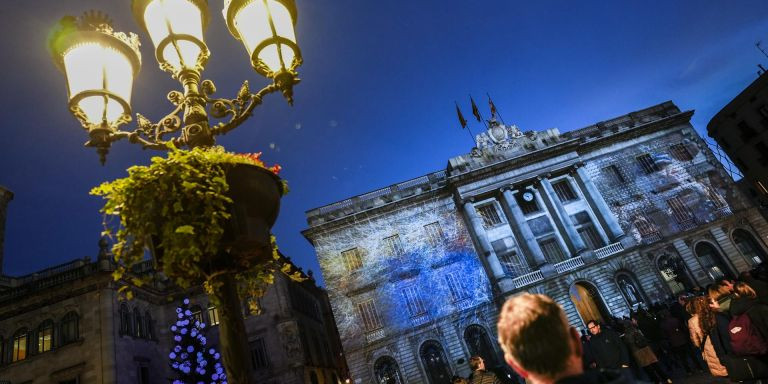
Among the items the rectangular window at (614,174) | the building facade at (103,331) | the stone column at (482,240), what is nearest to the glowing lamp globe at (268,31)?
the building facade at (103,331)

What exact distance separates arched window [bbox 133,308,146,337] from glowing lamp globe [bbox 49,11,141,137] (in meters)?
23.7

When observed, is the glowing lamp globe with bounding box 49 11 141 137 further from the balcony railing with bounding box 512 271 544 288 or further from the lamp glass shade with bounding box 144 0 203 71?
the balcony railing with bounding box 512 271 544 288

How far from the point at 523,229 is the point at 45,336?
97.6 feet

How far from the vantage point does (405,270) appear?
2730cm

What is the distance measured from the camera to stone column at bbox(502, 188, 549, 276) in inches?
1049

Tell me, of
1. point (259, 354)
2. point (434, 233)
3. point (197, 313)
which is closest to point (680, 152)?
point (434, 233)

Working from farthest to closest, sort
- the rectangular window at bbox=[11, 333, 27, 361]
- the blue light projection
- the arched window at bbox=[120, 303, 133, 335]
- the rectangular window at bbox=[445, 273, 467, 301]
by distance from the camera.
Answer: the rectangular window at bbox=[445, 273, 467, 301]
the blue light projection
the arched window at bbox=[120, 303, 133, 335]
the rectangular window at bbox=[11, 333, 27, 361]

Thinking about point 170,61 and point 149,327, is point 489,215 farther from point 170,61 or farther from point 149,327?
point 170,61

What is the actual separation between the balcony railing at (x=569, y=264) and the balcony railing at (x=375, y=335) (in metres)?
13.0

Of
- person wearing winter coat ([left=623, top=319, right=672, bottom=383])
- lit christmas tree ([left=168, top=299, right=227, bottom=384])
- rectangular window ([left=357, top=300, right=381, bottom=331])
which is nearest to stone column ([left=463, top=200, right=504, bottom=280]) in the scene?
rectangular window ([left=357, top=300, right=381, bottom=331])

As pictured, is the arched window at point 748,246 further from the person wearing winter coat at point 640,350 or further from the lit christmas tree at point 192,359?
the lit christmas tree at point 192,359

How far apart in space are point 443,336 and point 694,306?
19.8 meters

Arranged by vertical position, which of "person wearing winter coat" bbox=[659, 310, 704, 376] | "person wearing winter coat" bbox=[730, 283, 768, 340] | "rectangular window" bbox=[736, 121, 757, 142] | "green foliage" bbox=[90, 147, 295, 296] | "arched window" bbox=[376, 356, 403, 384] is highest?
"rectangular window" bbox=[736, 121, 757, 142]

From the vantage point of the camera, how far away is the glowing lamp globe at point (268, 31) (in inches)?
142
